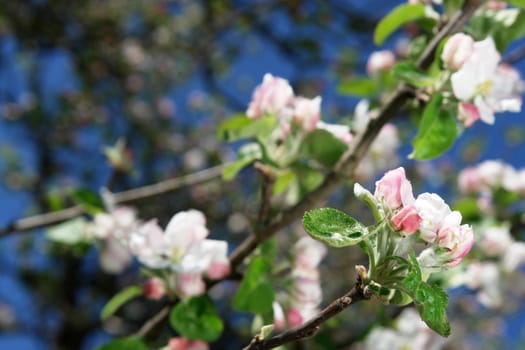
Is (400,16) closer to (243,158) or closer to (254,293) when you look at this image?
(243,158)

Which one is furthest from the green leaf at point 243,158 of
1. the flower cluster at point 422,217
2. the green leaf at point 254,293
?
the flower cluster at point 422,217

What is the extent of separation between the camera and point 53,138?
416cm

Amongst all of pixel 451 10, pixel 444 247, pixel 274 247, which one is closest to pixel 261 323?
pixel 274 247

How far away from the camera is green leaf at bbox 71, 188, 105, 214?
110 centimetres

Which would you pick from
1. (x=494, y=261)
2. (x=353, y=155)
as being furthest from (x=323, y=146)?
(x=494, y=261)

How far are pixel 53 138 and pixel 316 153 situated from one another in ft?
11.9

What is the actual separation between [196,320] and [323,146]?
0.29 m

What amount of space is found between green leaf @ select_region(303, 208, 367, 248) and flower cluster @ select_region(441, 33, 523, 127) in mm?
350

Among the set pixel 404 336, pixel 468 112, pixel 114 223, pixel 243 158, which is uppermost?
pixel 114 223

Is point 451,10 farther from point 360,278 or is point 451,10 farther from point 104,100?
point 104,100

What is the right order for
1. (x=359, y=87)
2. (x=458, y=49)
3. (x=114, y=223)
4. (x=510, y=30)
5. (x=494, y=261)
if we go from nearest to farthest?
(x=458, y=49), (x=510, y=30), (x=359, y=87), (x=114, y=223), (x=494, y=261)

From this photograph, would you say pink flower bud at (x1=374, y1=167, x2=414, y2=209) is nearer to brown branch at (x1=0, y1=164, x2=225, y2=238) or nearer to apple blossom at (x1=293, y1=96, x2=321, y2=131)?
apple blossom at (x1=293, y1=96, x2=321, y2=131)

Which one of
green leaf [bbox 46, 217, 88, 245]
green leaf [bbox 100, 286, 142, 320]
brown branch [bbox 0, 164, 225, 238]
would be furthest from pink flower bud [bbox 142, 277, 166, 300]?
green leaf [bbox 46, 217, 88, 245]

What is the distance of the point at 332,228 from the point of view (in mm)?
445
